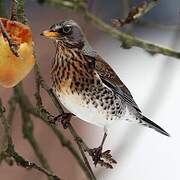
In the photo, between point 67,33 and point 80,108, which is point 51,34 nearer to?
point 67,33

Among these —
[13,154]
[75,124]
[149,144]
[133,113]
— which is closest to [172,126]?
[149,144]

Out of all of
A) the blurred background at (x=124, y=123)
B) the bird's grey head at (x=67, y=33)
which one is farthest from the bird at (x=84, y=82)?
the blurred background at (x=124, y=123)

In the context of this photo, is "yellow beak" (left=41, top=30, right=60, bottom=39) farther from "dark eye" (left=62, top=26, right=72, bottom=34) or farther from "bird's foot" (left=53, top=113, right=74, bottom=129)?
"bird's foot" (left=53, top=113, right=74, bottom=129)

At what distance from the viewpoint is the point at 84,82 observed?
69.2 inches

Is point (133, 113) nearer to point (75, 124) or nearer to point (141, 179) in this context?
point (75, 124)

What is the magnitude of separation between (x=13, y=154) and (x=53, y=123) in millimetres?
197

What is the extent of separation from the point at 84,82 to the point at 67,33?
0.19 meters

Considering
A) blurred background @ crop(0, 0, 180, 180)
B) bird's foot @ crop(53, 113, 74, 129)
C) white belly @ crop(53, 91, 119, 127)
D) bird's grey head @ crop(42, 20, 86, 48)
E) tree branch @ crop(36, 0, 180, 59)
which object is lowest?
blurred background @ crop(0, 0, 180, 180)

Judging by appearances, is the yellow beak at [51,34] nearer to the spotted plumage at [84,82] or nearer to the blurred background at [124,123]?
the spotted plumage at [84,82]

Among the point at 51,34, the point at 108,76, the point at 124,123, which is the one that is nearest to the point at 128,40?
the point at 51,34

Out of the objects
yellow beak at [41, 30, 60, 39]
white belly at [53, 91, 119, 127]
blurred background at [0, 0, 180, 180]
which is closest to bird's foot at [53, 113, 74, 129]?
white belly at [53, 91, 119, 127]

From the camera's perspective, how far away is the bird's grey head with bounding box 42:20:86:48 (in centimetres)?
152

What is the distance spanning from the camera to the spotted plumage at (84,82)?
171 centimetres

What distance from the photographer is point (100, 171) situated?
→ 5.40 feet
